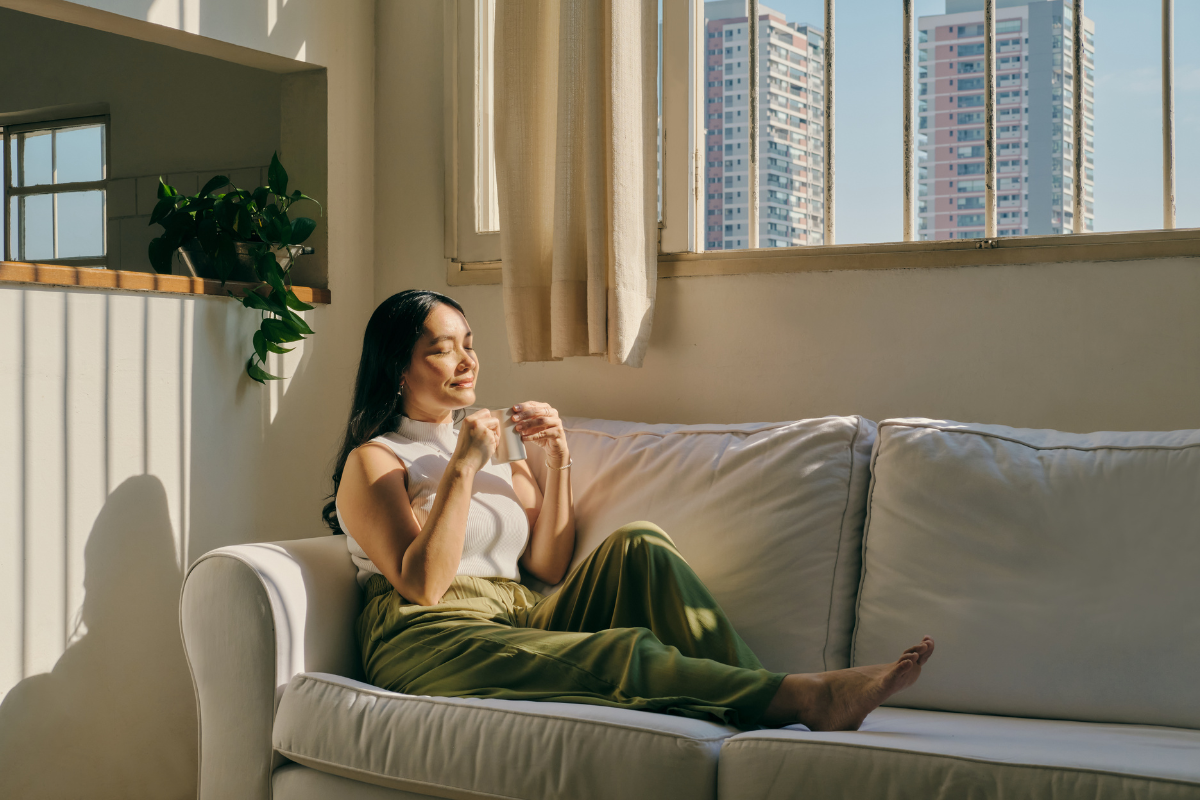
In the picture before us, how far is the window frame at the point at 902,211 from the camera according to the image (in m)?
1.98

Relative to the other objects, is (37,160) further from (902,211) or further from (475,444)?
(902,211)

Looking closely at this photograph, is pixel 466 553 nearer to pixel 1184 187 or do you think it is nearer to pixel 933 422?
pixel 933 422

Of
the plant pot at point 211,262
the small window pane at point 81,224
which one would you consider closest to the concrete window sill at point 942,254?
the plant pot at point 211,262

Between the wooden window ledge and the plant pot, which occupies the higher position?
the plant pot

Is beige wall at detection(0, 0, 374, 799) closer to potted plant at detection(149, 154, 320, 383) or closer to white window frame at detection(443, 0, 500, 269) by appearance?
potted plant at detection(149, 154, 320, 383)

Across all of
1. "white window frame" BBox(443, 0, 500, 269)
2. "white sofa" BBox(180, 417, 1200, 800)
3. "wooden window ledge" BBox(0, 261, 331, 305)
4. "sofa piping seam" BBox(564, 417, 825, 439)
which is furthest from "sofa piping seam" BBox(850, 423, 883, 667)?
"wooden window ledge" BBox(0, 261, 331, 305)

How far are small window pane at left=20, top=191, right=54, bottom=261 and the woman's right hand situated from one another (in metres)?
2.95

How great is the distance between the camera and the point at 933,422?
5.92 feet

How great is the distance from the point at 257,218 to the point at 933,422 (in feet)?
5.19

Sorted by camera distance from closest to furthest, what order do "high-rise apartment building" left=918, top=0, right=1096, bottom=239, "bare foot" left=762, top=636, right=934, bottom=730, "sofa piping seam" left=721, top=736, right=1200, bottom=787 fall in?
"sofa piping seam" left=721, top=736, right=1200, bottom=787
"bare foot" left=762, top=636, right=934, bottom=730
"high-rise apartment building" left=918, top=0, right=1096, bottom=239

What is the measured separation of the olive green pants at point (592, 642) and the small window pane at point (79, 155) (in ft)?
8.81

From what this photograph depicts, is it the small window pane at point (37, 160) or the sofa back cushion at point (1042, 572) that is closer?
the sofa back cushion at point (1042, 572)

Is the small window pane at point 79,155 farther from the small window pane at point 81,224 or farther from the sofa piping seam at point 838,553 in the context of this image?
the sofa piping seam at point 838,553

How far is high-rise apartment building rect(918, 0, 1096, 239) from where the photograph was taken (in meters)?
2.12
